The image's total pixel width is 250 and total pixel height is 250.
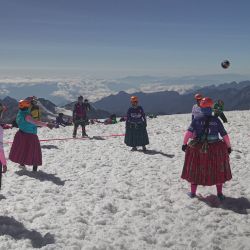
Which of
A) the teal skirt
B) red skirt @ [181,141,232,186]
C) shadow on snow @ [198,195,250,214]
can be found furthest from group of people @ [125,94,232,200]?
the teal skirt

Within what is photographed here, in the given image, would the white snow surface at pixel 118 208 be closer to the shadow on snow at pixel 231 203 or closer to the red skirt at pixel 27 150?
the shadow on snow at pixel 231 203

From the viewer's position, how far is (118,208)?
947 cm

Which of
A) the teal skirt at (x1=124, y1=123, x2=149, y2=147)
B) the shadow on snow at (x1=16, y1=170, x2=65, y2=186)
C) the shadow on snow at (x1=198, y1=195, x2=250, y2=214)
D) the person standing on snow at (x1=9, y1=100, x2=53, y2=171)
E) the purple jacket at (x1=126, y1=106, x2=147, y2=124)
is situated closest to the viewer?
the shadow on snow at (x1=198, y1=195, x2=250, y2=214)

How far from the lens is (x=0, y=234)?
301 inches

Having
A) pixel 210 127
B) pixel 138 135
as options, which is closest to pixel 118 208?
pixel 210 127

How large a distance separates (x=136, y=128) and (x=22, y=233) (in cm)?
1112

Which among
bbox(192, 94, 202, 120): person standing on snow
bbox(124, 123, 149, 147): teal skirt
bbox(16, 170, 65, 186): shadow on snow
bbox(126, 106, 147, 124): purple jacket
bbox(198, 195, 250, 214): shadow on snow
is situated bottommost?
bbox(16, 170, 65, 186): shadow on snow

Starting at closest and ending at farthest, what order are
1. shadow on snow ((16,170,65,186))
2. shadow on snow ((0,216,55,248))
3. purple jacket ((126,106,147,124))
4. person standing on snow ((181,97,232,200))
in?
shadow on snow ((0,216,55,248)) < person standing on snow ((181,97,232,200)) < shadow on snow ((16,170,65,186)) < purple jacket ((126,106,147,124))

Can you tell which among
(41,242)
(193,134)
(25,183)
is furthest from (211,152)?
(25,183)

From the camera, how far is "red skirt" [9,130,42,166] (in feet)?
43.8

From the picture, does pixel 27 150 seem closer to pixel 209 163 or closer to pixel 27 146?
pixel 27 146

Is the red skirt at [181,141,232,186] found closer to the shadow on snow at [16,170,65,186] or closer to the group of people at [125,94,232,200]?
the group of people at [125,94,232,200]

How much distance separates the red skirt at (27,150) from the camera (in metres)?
13.3

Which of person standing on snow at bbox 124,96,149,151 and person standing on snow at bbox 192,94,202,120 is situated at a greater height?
person standing on snow at bbox 192,94,202,120
